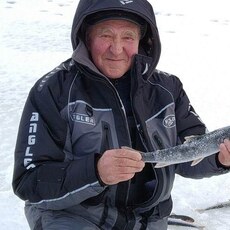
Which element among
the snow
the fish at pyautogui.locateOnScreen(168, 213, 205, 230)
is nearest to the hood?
the fish at pyautogui.locateOnScreen(168, 213, 205, 230)

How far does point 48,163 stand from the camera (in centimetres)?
287

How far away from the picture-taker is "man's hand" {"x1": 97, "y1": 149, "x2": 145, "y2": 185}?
8.46 ft

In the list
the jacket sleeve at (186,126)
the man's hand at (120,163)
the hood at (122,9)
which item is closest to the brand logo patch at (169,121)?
the jacket sleeve at (186,126)

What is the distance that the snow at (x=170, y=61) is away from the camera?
459cm

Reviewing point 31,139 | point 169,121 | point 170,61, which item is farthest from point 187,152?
point 170,61

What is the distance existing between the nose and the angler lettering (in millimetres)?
626

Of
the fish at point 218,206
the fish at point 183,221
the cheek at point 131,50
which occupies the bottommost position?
the fish at point 218,206

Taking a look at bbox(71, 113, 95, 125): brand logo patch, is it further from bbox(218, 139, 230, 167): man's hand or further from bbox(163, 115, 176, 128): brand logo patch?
bbox(218, 139, 230, 167): man's hand

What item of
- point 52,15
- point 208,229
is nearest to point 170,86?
point 208,229

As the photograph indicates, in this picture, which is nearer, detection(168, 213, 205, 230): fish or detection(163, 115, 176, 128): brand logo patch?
detection(163, 115, 176, 128): brand logo patch

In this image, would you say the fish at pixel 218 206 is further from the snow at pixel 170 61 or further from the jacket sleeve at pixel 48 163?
the jacket sleeve at pixel 48 163

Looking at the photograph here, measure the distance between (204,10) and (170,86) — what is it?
1298 cm

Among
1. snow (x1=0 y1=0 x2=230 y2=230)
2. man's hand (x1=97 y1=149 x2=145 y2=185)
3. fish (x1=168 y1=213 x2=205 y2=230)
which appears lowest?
snow (x1=0 y1=0 x2=230 y2=230)

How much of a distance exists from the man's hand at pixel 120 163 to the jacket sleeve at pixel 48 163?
136mm
